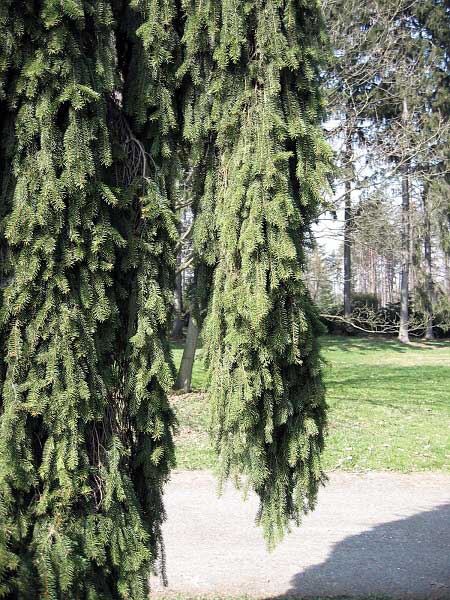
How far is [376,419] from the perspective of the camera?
1079cm

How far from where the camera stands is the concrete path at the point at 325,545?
466 centimetres

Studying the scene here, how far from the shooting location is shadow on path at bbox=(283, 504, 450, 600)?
4.61 metres

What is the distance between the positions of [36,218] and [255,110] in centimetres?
120

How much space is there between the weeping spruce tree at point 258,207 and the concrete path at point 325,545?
200cm

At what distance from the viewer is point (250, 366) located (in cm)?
287

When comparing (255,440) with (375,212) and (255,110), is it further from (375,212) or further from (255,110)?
(375,212)

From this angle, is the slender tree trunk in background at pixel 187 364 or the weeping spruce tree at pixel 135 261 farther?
the slender tree trunk in background at pixel 187 364

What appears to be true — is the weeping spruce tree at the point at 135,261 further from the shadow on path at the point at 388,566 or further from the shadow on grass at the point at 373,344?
the shadow on grass at the point at 373,344

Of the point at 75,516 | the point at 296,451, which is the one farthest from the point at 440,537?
the point at 75,516

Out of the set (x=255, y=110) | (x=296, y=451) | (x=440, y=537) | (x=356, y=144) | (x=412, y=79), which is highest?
(x=412, y=79)

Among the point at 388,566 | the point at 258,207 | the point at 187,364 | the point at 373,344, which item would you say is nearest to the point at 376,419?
the point at 187,364

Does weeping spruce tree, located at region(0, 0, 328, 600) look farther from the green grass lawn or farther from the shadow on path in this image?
the shadow on path

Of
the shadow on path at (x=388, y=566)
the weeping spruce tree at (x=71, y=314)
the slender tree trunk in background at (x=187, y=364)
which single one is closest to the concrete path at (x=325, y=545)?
the shadow on path at (x=388, y=566)

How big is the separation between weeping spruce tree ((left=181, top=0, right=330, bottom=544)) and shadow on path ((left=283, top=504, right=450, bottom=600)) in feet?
6.76
